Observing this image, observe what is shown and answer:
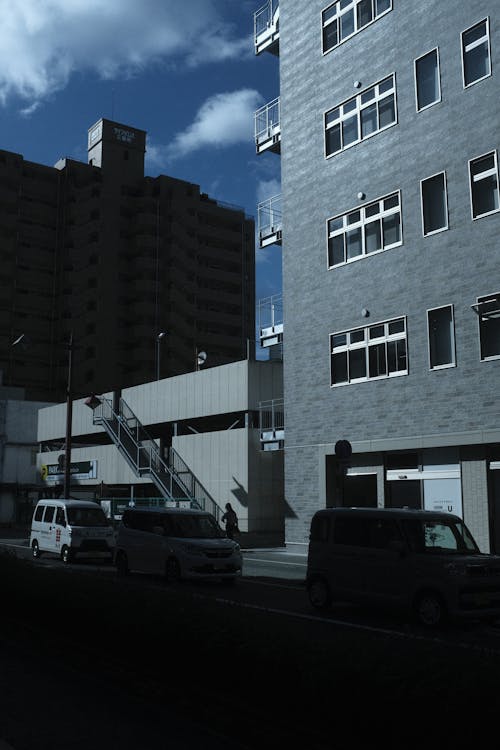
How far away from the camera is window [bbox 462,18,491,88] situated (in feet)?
75.5

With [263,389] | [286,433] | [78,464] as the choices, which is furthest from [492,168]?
[78,464]

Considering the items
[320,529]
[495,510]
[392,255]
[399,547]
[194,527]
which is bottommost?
[399,547]

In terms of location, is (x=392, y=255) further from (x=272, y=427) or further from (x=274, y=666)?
(x=274, y=666)

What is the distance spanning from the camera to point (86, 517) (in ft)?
78.8

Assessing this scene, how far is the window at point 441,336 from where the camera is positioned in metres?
23.2

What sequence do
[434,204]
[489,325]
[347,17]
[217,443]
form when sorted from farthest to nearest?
[217,443] → [347,17] → [434,204] → [489,325]

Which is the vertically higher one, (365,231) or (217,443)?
(365,231)

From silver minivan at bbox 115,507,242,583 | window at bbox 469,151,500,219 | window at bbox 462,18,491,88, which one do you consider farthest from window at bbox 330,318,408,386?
silver minivan at bbox 115,507,242,583

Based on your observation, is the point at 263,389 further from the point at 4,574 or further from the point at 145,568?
Answer: the point at 4,574

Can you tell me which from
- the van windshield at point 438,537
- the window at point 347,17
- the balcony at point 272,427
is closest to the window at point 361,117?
the window at point 347,17

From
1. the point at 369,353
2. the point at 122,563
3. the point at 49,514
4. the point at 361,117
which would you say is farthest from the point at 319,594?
the point at 361,117

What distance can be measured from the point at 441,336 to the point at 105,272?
244ft

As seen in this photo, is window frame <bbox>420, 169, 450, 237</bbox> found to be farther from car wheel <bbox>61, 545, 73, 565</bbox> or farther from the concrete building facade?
car wheel <bbox>61, 545, 73, 565</bbox>

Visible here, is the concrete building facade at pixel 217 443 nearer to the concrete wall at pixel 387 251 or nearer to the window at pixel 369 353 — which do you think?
the concrete wall at pixel 387 251
